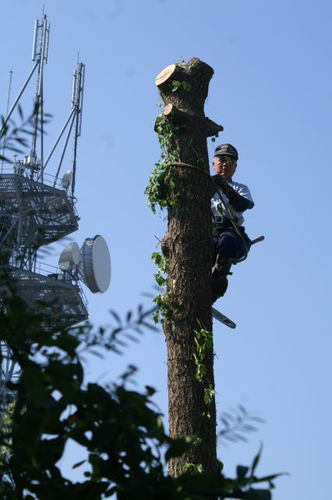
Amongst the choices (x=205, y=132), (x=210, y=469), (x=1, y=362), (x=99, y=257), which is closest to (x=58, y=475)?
(x=1, y=362)

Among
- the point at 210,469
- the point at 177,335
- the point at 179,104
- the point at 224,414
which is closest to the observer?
the point at 224,414

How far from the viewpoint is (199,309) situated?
7016mm

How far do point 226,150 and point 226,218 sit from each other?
66 centimetres

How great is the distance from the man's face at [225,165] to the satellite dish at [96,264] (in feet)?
69.8

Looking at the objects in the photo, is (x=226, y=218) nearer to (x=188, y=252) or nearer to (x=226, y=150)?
(x=226, y=150)

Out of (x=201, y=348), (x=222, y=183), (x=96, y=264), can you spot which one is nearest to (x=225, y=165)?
(x=222, y=183)

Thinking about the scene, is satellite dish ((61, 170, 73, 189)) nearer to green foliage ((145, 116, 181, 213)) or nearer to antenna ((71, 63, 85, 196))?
antenna ((71, 63, 85, 196))

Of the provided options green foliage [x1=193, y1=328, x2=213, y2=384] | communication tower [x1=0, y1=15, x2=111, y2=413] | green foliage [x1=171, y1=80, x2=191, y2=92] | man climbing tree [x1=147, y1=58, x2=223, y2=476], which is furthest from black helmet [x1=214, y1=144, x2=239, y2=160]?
communication tower [x1=0, y1=15, x2=111, y2=413]

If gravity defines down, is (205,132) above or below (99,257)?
below

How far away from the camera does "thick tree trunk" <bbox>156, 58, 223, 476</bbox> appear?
678cm

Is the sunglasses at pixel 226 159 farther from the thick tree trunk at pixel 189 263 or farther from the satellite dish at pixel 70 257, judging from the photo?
the satellite dish at pixel 70 257

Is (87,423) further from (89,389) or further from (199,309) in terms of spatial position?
(199,309)

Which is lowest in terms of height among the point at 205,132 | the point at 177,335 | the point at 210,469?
the point at 210,469

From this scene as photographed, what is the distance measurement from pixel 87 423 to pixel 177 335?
13.9 ft
